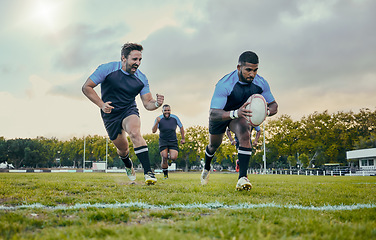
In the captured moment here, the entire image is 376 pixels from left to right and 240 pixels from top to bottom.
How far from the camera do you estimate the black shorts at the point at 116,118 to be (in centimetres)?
701

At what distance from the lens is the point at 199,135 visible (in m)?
61.3

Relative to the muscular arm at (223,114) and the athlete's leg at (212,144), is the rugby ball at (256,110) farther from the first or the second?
the athlete's leg at (212,144)

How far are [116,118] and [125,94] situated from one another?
0.60 m

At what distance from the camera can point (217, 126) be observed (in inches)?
261

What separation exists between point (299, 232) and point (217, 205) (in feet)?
4.87

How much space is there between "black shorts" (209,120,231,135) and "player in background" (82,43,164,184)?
4.07ft

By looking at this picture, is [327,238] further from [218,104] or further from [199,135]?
[199,135]

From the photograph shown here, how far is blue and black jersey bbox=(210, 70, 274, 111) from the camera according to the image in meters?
5.91

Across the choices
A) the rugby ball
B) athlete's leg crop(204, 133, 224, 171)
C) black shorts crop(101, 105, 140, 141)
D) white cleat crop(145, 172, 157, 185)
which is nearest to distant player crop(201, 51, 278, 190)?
the rugby ball

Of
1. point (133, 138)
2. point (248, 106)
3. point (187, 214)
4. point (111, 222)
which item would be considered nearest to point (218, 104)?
point (248, 106)

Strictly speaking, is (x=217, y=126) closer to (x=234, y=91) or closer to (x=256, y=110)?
(x=234, y=91)

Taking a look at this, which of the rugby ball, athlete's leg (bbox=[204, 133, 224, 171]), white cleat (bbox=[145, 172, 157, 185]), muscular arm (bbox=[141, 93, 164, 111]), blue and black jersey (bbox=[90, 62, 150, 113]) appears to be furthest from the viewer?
muscular arm (bbox=[141, 93, 164, 111])

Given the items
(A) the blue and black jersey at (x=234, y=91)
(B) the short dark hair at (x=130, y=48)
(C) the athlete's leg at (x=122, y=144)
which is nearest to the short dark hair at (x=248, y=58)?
(A) the blue and black jersey at (x=234, y=91)

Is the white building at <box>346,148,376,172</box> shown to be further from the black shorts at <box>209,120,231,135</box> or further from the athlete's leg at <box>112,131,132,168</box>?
the athlete's leg at <box>112,131,132,168</box>
